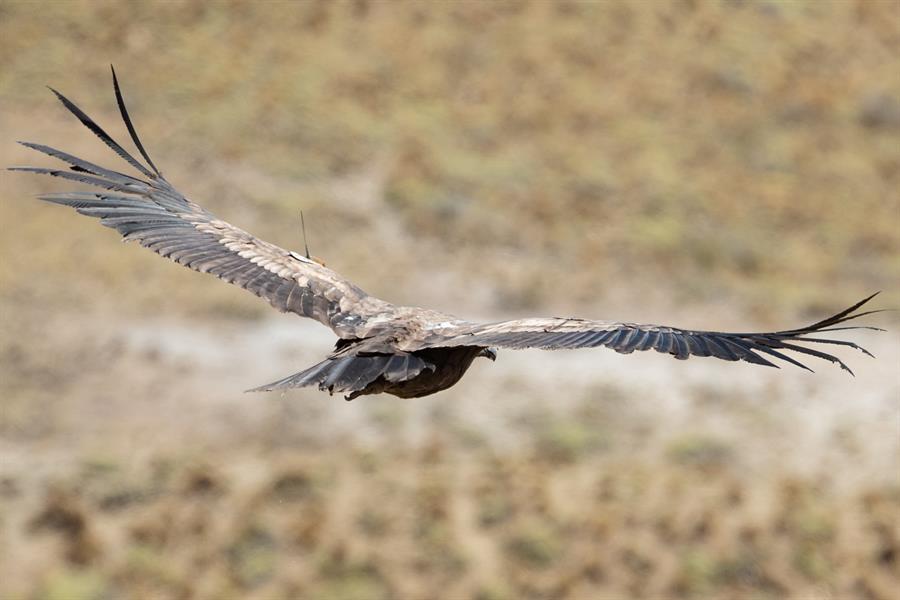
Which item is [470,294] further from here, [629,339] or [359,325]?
[629,339]

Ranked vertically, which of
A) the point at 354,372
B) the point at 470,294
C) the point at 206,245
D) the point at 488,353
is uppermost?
the point at 470,294

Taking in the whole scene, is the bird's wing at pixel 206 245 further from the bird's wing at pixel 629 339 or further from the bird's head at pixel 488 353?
the bird's wing at pixel 629 339

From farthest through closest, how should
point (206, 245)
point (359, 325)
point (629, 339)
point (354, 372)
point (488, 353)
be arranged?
1. point (206, 245)
2. point (488, 353)
3. point (359, 325)
4. point (354, 372)
5. point (629, 339)

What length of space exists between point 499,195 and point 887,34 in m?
12.5

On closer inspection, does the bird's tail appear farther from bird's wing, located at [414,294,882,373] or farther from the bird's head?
the bird's head

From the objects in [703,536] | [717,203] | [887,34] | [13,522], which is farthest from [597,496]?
[887,34]

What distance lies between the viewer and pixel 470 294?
30641mm

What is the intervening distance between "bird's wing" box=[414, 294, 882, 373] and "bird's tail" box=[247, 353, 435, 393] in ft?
0.82

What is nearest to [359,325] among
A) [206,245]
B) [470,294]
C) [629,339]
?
[206,245]

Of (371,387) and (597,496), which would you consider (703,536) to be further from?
(371,387)

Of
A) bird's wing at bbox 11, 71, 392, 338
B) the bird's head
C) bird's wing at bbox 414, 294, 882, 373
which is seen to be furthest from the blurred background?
bird's wing at bbox 414, 294, 882, 373

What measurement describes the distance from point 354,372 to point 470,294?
19.8 metres

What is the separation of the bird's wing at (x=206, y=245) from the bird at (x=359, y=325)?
0.01 metres

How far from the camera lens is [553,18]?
37.9 meters
